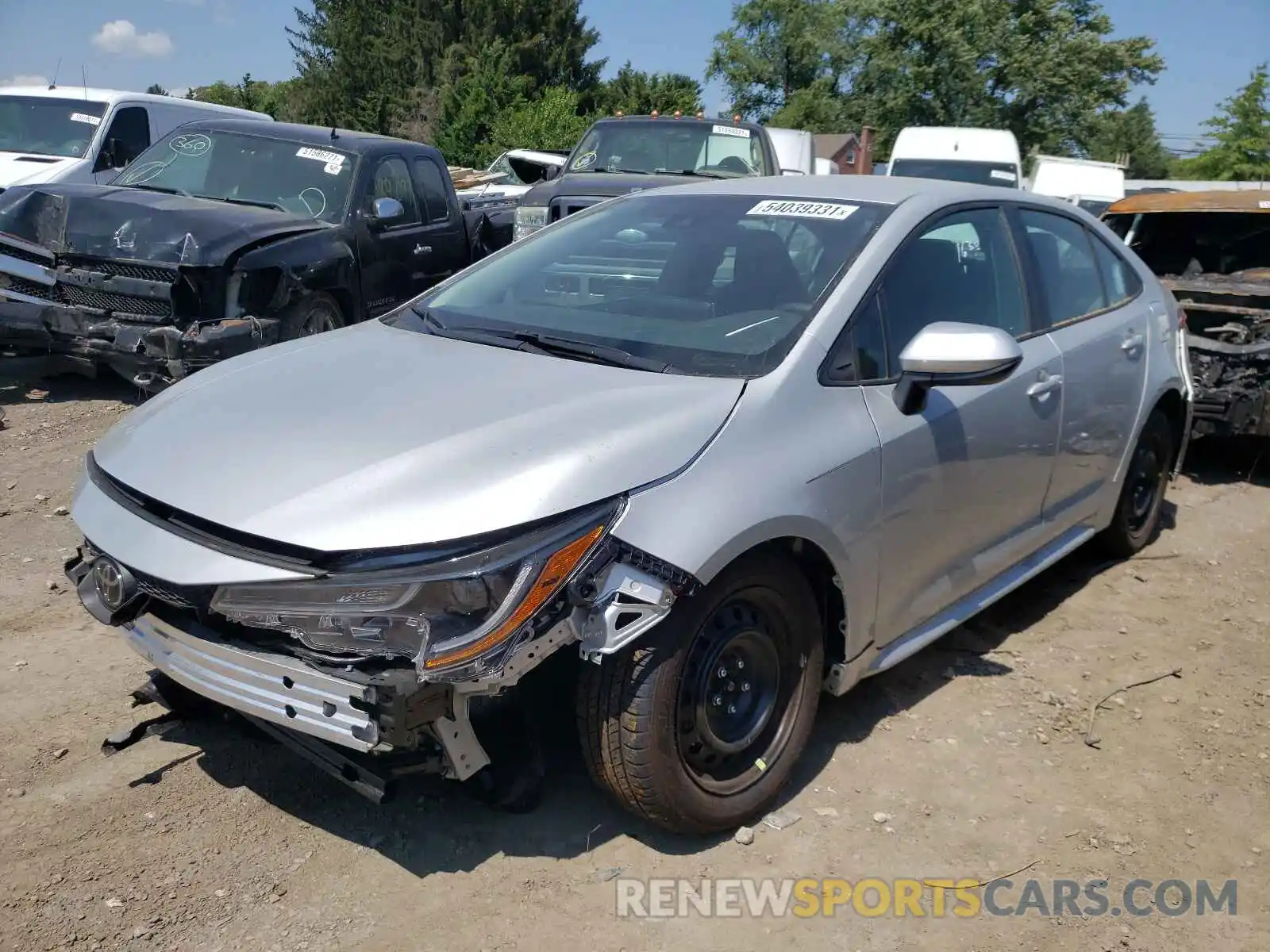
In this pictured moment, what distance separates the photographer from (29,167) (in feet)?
32.4

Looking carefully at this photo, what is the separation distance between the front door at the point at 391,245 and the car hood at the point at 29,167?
138 inches

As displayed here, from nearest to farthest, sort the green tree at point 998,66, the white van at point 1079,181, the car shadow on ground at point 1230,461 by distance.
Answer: the car shadow on ground at point 1230,461 → the white van at point 1079,181 → the green tree at point 998,66

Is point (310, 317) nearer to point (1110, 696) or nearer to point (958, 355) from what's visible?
point (958, 355)

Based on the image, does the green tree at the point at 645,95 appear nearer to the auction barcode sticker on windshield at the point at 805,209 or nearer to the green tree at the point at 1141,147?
the green tree at the point at 1141,147

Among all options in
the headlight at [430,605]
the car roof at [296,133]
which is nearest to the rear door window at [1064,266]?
the headlight at [430,605]

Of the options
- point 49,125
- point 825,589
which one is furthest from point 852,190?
point 49,125

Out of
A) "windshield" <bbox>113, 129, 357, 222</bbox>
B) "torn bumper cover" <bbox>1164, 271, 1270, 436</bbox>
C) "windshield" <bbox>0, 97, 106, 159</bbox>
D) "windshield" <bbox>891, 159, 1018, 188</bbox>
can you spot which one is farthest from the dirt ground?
"windshield" <bbox>891, 159, 1018, 188</bbox>

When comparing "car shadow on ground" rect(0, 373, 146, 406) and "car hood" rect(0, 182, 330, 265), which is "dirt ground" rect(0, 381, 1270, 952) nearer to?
"car hood" rect(0, 182, 330, 265)

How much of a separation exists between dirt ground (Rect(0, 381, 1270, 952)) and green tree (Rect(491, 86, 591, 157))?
2846 centimetres

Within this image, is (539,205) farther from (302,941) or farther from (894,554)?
(302,941)

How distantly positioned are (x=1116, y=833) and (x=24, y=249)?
23.1ft

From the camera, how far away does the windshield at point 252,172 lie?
303 inches

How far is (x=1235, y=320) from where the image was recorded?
7.21 meters

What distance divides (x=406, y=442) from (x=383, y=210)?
547cm
